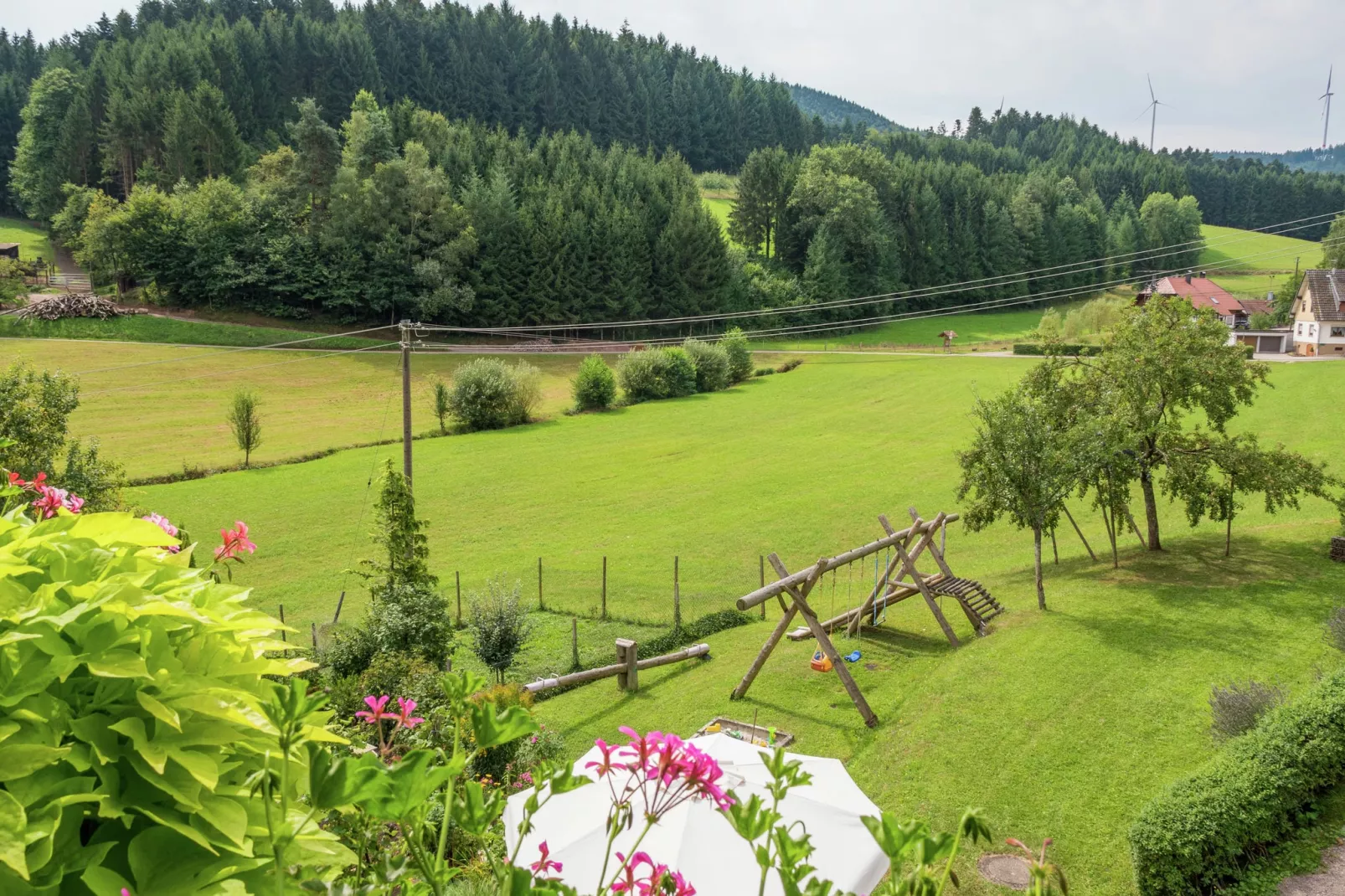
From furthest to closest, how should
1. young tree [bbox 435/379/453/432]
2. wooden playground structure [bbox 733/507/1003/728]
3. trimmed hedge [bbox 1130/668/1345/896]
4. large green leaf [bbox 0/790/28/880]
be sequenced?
young tree [bbox 435/379/453/432] → wooden playground structure [bbox 733/507/1003/728] → trimmed hedge [bbox 1130/668/1345/896] → large green leaf [bbox 0/790/28/880]

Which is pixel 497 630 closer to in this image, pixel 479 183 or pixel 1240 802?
pixel 1240 802

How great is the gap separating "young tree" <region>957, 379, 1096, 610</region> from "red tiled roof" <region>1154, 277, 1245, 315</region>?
266ft

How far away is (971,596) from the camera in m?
19.4

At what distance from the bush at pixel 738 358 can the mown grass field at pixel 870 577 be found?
30.6ft

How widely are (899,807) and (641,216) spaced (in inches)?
3001

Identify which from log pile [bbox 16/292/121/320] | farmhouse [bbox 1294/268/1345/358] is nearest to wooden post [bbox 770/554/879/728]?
log pile [bbox 16/292/121/320]

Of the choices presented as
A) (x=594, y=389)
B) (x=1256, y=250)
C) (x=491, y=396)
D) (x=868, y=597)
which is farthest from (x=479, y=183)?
(x=1256, y=250)

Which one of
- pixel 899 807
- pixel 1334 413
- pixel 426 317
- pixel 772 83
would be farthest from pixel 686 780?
pixel 772 83

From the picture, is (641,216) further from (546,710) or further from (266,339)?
(546,710)

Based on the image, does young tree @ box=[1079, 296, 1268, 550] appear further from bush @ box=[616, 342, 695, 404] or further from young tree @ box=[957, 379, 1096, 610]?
bush @ box=[616, 342, 695, 404]

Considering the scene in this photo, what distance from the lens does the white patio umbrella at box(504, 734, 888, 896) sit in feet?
28.5

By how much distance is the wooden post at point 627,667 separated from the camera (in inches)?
713

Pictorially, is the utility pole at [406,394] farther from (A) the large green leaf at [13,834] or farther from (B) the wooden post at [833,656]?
(A) the large green leaf at [13,834]

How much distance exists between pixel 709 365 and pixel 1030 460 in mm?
39923
